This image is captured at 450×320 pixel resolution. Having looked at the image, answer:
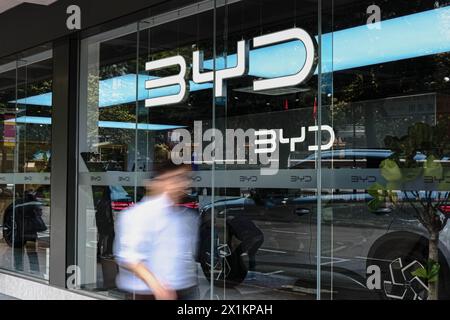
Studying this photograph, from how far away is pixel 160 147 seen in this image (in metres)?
6.64

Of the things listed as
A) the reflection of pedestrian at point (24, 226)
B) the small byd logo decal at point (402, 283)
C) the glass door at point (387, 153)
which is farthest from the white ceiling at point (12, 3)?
the small byd logo decal at point (402, 283)

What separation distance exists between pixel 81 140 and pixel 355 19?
3.49 m

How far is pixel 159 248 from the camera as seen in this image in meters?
3.55

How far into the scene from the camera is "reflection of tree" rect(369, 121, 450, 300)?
445cm

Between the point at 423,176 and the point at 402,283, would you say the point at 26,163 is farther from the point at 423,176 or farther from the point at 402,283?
the point at 423,176

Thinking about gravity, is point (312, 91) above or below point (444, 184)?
above

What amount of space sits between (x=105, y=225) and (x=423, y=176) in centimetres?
410

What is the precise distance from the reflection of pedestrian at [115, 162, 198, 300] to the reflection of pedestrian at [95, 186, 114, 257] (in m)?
3.12

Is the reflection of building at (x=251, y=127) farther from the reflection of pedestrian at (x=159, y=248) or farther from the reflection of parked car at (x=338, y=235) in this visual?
the reflection of pedestrian at (x=159, y=248)

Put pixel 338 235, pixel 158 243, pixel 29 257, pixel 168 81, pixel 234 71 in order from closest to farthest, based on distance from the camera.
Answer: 1. pixel 158 243
2. pixel 338 235
3. pixel 234 71
4. pixel 168 81
5. pixel 29 257

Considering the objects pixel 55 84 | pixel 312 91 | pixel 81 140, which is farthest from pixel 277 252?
pixel 55 84

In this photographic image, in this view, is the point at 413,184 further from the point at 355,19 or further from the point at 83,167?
the point at 83,167

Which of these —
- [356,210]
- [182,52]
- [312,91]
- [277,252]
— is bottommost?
[277,252]

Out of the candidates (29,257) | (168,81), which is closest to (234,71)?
(168,81)
